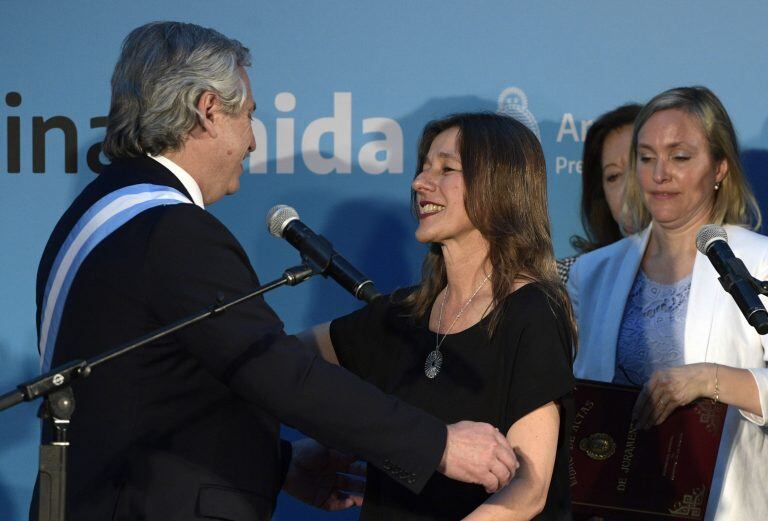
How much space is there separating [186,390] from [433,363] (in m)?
0.64

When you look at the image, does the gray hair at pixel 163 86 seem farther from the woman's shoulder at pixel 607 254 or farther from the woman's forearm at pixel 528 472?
the woman's shoulder at pixel 607 254

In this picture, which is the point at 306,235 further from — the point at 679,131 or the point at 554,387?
the point at 679,131

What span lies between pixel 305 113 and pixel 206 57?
131 cm

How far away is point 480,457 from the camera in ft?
7.46

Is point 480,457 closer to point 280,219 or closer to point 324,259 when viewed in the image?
point 324,259

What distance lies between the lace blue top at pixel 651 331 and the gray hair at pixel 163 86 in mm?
1515

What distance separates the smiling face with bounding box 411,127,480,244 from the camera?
8.97ft

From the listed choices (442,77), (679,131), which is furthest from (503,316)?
(442,77)

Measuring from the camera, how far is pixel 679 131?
3434mm

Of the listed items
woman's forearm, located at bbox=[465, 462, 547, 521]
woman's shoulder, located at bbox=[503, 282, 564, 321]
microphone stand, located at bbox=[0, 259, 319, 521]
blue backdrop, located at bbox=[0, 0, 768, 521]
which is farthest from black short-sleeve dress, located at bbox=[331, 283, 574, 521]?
blue backdrop, located at bbox=[0, 0, 768, 521]

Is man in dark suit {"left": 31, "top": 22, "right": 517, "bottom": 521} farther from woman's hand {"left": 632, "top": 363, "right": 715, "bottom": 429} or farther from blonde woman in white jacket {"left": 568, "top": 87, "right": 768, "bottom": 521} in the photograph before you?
blonde woman in white jacket {"left": 568, "top": 87, "right": 768, "bottom": 521}

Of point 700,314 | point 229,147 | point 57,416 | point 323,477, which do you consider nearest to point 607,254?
point 700,314

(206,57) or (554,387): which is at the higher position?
(206,57)

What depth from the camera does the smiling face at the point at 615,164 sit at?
380 cm
